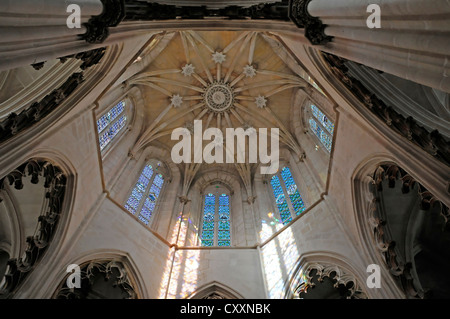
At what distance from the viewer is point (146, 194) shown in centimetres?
1120

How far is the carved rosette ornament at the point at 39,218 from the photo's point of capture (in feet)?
17.0

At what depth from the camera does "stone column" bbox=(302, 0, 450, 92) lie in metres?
2.77

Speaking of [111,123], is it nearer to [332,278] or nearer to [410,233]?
[332,278]

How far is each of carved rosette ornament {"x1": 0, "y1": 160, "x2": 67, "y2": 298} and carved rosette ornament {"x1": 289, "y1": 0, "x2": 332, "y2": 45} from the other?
500cm

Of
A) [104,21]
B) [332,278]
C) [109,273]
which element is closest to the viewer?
[104,21]

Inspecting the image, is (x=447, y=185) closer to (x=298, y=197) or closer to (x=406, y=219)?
(x=406, y=219)

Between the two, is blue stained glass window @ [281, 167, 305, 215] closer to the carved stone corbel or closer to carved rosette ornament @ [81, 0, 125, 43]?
the carved stone corbel

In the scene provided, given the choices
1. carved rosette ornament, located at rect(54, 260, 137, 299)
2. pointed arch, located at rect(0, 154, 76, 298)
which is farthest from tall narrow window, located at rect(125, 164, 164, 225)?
pointed arch, located at rect(0, 154, 76, 298)

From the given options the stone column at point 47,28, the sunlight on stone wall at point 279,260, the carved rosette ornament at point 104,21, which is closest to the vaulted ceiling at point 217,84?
the sunlight on stone wall at point 279,260

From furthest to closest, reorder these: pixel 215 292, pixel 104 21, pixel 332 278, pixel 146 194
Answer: pixel 146 194, pixel 215 292, pixel 332 278, pixel 104 21

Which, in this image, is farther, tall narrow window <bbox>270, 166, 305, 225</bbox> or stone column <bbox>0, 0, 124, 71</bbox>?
tall narrow window <bbox>270, 166, 305, 225</bbox>

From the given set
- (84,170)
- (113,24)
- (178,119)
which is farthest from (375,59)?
(178,119)

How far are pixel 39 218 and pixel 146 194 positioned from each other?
5063mm

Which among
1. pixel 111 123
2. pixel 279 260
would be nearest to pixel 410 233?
pixel 279 260
